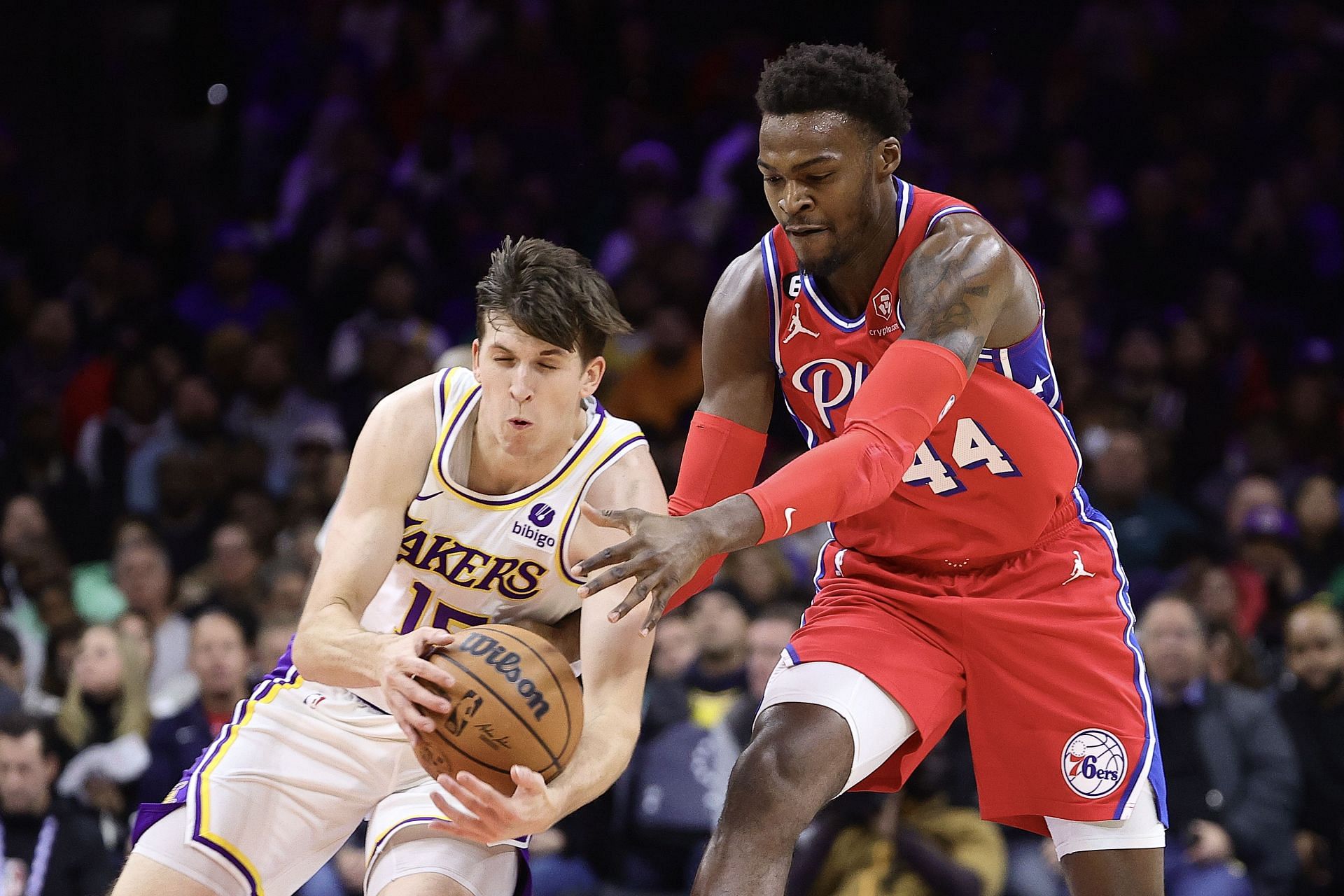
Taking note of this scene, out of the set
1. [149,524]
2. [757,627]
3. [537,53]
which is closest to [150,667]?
[149,524]

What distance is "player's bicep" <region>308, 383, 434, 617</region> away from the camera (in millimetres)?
3727

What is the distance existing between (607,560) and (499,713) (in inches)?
20.2

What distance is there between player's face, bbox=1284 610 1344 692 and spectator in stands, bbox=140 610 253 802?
4.37m

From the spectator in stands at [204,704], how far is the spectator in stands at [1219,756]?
12.4ft

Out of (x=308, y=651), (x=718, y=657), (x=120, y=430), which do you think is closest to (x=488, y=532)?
(x=308, y=651)

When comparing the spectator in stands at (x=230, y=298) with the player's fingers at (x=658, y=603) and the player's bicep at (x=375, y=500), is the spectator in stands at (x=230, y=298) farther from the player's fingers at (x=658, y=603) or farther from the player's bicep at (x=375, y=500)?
the player's fingers at (x=658, y=603)

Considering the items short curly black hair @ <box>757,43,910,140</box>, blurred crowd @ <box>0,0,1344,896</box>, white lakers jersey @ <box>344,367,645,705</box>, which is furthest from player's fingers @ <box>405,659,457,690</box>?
blurred crowd @ <box>0,0,1344,896</box>

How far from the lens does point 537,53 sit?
10766 mm

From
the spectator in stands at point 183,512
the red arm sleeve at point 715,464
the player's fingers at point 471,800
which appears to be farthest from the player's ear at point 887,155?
the spectator in stands at point 183,512

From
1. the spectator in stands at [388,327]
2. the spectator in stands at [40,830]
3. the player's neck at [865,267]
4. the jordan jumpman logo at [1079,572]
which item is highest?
the spectator in stands at [388,327]

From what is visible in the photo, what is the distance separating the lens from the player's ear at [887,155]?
3756mm

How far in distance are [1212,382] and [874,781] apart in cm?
557

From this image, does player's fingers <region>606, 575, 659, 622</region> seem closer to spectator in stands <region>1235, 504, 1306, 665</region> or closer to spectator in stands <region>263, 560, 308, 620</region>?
spectator in stands <region>263, 560, 308, 620</region>

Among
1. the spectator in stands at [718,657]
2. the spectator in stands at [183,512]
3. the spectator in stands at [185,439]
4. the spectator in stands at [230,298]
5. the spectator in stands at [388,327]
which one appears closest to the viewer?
the spectator in stands at [718,657]
